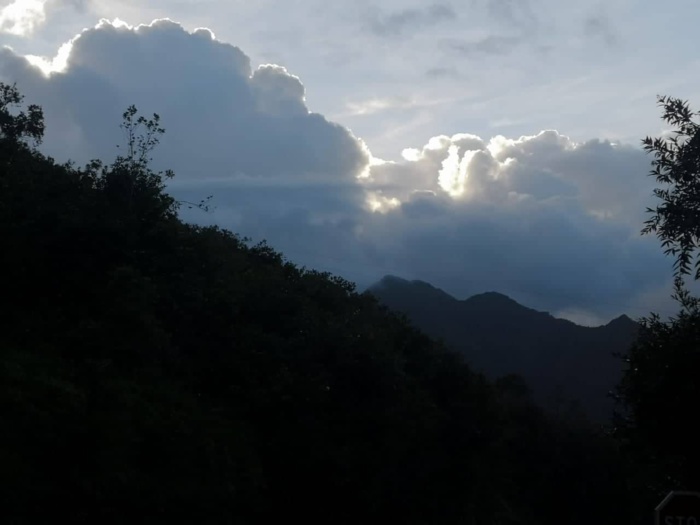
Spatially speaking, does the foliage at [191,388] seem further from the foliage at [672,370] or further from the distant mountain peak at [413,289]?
the distant mountain peak at [413,289]

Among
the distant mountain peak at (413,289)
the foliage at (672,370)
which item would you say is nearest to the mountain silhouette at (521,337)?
the distant mountain peak at (413,289)

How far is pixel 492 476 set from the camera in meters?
32.1

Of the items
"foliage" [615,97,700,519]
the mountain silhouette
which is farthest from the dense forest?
the mountain silhouette

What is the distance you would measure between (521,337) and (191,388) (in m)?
93.8

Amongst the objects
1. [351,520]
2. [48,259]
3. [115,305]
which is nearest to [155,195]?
[48,259]

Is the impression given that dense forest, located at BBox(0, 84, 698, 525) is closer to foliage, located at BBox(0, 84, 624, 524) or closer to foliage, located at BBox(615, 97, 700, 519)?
foliage, located at BBox(0, 84, 624, 524)

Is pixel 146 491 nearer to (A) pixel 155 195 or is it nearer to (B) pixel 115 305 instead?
(B) pixel 115 305

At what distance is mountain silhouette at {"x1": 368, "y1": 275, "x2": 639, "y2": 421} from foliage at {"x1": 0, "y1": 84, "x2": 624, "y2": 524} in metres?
50.9

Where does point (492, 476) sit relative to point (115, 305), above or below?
below

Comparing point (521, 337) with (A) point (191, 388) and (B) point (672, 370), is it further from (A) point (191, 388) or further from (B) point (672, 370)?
(B) point (672, 370)

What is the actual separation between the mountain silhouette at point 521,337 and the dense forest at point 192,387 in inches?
2005

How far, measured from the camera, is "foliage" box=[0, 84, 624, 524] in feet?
61.9

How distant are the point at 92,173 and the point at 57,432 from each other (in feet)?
45.8

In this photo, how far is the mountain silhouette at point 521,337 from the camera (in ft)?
299
